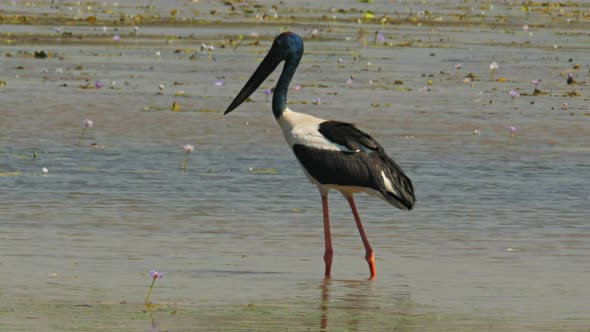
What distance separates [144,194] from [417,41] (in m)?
14.7

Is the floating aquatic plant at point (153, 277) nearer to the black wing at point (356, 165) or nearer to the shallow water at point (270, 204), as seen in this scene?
the shallow water at point (270, 204)

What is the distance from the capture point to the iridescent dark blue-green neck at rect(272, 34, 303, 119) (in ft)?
30.9

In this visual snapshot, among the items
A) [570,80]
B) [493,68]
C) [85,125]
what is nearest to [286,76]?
[85,125]

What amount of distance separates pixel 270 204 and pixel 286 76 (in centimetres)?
124

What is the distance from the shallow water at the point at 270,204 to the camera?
753 centimetres

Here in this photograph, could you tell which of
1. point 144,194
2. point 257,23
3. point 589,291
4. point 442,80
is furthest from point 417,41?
point 589,291

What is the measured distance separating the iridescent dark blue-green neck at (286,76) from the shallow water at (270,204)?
2.47 feet

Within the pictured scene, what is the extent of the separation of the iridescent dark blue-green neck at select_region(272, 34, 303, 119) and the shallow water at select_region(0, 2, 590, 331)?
75 centimetres

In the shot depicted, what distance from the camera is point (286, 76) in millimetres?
9711

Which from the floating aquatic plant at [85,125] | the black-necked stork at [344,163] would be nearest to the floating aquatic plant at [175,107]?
the floating aquatic plant at [85,125]

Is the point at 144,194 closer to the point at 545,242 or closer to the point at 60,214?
the point at 60,214

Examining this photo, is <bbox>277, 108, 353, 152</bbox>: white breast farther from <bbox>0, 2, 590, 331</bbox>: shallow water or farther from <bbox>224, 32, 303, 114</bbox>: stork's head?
<bbox>224, 32, 303, 114</bbox>: stork's head

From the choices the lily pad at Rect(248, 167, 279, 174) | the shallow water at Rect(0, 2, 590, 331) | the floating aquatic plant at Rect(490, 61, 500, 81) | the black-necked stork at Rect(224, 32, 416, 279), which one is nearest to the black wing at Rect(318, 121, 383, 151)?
the black-necked stork at Rect(224, 32, 416, 279)

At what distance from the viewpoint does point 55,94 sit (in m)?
16.9
